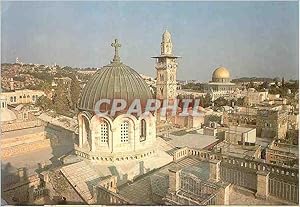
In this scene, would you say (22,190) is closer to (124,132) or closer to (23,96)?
(124,132)

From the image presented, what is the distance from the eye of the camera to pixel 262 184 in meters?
3.73

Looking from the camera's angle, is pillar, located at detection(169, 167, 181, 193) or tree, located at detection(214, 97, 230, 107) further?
tree, located at detection(214, 97, 230, 107)

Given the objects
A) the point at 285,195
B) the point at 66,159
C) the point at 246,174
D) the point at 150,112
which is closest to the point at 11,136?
the point at 66,159

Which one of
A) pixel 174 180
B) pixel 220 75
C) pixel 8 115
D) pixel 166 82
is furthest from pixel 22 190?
pixel 166 82

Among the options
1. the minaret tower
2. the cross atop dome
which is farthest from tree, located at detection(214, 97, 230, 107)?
the cross atop dome

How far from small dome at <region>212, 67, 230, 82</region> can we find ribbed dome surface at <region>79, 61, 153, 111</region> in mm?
1266

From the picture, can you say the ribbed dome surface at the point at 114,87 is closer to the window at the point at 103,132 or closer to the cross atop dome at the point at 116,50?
the cross atop dome at the point at 116,50

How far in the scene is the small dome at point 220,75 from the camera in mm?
5123

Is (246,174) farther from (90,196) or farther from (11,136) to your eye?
(11,136)

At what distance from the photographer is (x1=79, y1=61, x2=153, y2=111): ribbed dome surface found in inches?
176

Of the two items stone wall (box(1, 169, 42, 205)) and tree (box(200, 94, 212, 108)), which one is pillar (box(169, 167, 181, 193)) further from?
tree (box(200, 94, 212, 108))

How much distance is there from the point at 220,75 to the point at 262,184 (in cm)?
260

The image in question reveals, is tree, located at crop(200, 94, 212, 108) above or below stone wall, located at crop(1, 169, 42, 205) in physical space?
above

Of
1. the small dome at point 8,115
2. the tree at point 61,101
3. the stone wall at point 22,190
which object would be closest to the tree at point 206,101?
the tree at point 61,101
